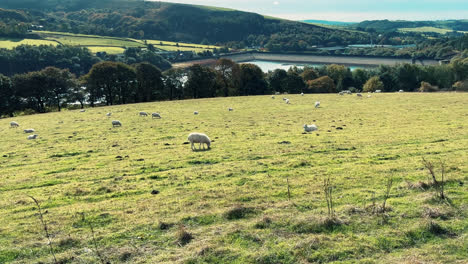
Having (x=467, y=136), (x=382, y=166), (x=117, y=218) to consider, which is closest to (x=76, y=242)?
(x=117, y=218)

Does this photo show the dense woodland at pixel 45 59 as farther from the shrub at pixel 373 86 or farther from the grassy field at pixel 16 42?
the shrub at pixel 373 86

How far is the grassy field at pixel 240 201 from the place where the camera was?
8.13 metres

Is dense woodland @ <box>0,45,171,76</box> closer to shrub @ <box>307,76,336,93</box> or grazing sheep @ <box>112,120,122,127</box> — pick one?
shrub @ <box>307,76,336,93</box>

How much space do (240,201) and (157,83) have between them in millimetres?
67016

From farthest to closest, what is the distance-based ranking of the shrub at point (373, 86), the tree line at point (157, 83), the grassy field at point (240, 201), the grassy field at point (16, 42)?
the grassy field at point (16, 42), the shrub at point (373, 86), the tree line at point (157, 83), the grassy field at point (240, 201)

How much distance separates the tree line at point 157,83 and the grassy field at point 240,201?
48.5m

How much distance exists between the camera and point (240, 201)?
1130 cm

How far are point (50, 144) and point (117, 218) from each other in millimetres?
19063

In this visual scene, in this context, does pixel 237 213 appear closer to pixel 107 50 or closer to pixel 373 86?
pixel 373 86

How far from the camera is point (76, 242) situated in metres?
8.84

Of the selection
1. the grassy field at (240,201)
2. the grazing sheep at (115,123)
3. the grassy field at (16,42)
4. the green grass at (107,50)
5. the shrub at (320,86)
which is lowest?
the grazing sheep at (115,123)

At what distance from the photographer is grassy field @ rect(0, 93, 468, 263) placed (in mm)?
8133

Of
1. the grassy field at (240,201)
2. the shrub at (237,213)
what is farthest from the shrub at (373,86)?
the shrub at (237,213)

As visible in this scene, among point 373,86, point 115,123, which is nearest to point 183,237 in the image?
point 115,123
